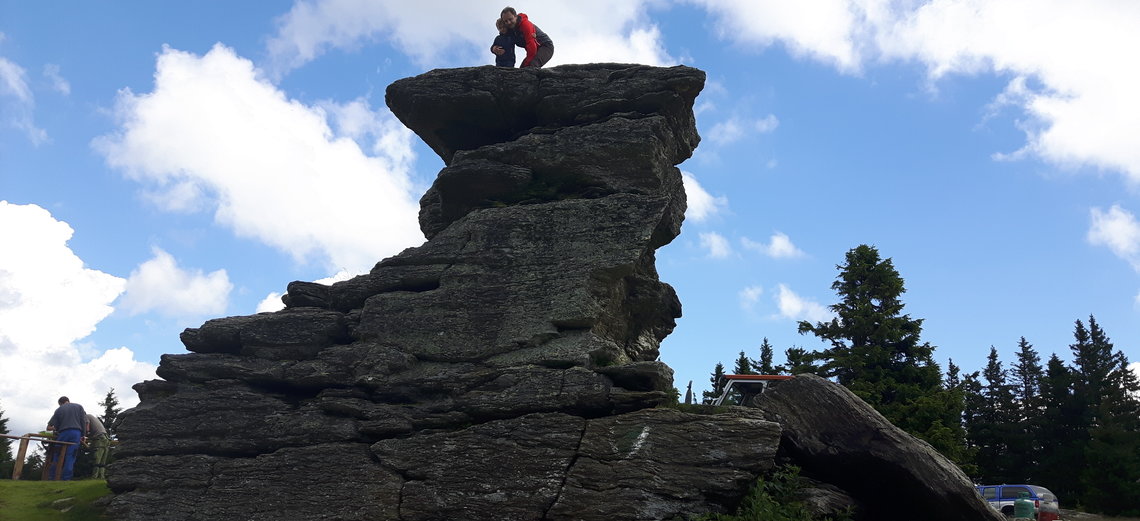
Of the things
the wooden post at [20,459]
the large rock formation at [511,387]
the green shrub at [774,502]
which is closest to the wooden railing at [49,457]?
the wooden post at [20,459]

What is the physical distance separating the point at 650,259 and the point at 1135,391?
5554 centimetres

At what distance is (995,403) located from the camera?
71750mm

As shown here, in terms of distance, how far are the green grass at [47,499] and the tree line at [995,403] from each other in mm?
28207

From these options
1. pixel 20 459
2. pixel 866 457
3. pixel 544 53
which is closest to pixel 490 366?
pixel 866 457

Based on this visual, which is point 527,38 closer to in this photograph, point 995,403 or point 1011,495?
point 1011,495

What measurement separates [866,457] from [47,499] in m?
21.6

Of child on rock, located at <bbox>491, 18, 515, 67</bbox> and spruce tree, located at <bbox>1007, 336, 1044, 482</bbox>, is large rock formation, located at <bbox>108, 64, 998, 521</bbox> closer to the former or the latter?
child on rock, located at <bbox>491, 18, 515, 67</bbox>

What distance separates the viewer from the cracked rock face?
1742cm

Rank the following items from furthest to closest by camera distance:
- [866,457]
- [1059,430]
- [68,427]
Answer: [1059,430], [68,427], [866,457]

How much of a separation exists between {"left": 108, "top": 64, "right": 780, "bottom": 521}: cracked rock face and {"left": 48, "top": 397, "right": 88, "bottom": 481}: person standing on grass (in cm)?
442

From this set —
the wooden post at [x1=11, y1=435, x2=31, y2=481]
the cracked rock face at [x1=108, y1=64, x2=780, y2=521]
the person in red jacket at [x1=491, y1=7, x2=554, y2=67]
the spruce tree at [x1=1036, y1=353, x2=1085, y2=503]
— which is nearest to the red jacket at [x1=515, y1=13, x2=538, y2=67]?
the person in red jacket at [x1=491, y1=7, x2=554, y2=67]

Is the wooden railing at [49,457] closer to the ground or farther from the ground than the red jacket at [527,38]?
closer to the ground

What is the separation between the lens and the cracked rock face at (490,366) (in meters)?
17.4

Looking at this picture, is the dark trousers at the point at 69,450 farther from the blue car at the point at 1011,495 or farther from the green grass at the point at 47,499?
the blue car at the point at 1011,495
